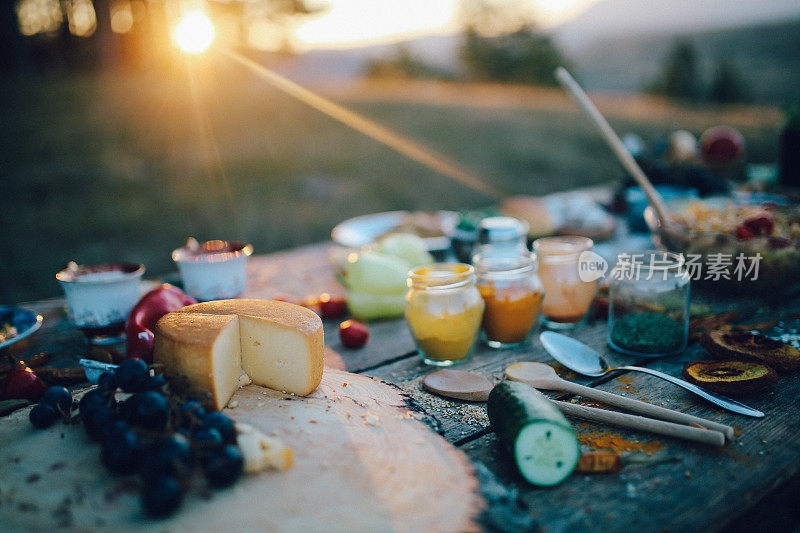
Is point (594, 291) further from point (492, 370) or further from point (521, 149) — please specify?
point (521, 149)

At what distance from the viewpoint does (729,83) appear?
47.3 ft

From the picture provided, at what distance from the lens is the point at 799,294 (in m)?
2.14

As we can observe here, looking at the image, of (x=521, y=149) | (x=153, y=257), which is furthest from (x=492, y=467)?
(x=521, y=149)

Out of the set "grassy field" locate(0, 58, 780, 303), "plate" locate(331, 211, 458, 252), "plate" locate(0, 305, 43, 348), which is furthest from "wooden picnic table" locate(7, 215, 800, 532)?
"grassy field" locate(0, 58, 780, 303)

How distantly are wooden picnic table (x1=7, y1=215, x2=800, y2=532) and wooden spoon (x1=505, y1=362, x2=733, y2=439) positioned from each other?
1.7 inches

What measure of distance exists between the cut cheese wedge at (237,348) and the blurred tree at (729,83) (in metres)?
16.7

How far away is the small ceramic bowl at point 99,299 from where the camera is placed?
169 centimetres

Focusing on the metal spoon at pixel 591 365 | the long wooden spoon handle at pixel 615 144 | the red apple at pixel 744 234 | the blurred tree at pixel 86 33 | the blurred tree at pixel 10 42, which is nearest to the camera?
the metal spoon at pixel 591 365

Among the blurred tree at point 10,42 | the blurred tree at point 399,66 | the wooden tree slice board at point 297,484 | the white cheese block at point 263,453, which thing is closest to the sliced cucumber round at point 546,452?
the wooden tree slice board at point 297,484

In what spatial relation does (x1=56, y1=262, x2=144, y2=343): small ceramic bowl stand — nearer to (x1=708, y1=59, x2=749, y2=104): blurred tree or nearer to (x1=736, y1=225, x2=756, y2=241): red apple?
(x1=736, y1=225, x2=756, y2=241): red apple

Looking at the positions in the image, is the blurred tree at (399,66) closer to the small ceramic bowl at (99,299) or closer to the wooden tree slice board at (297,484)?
the small ceramic bowl at (99,299)

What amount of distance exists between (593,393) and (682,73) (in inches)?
660

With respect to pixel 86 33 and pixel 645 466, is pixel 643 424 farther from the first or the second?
pixel 86 33

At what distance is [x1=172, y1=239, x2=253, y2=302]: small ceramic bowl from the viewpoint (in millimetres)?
1875
